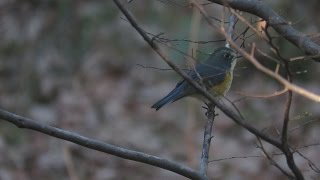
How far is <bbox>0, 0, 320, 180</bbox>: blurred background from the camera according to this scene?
8.39m

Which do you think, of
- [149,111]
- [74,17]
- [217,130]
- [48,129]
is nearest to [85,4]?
[74,17]

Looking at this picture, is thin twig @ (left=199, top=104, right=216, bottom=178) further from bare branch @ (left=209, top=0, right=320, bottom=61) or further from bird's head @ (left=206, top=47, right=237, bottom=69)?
bird's head @ (left=206, top=47, right=237, bottom=69)

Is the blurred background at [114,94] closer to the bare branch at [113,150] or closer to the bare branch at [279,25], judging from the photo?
the bare branch at [279,25]

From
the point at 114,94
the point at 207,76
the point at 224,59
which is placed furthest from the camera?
the point at 114,94

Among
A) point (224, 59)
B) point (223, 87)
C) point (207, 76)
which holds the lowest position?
point (207, 76)

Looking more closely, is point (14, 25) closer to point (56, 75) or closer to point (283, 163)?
point (56, 75)

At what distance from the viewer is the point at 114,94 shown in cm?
987

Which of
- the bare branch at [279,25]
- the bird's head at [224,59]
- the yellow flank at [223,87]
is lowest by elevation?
the bare branch at [279,25]

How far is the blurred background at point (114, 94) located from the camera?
→ 8391 millimetres

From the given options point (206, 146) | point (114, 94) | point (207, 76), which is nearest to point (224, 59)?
point (207, 76)

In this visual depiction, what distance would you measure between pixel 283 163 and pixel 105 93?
2.62m

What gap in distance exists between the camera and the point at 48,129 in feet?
10.1

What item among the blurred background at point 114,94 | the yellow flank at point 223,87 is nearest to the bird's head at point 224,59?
the yellow flank at point 223,87

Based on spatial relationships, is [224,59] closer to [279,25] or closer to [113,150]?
[279,25]
